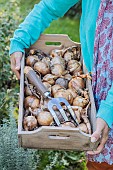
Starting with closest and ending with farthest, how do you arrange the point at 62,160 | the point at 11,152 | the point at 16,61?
A: the point at 16,61 < the point at 11,152 < the point at 62,160

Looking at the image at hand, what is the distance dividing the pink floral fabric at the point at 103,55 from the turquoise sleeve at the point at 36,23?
0.99 feet

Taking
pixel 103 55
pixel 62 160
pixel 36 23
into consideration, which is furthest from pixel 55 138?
pixel 62 160

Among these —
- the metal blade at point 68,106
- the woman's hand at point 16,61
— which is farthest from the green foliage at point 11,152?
the metal blade at point 68,106

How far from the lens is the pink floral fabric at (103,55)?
6.73 ft

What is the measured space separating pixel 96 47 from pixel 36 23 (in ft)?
1.25

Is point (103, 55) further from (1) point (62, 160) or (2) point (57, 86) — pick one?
(1) point (62, 160)

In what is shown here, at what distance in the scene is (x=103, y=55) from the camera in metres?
2.09

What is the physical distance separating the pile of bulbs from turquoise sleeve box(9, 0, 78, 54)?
7 cm

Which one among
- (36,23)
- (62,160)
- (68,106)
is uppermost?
(36,23)

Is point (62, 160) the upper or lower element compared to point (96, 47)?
lower

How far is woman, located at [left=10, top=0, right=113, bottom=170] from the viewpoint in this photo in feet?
6.29

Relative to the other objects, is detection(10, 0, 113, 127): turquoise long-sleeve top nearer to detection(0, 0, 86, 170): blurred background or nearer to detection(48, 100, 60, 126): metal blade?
detection(48, 100, 60, 126): metal blade

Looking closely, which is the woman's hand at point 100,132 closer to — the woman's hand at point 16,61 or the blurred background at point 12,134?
the woman's hand at point 16,61

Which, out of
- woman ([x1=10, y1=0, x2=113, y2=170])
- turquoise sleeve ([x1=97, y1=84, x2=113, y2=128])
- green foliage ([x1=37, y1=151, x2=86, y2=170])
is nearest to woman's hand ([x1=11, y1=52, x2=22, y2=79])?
woman ([x1=10, y1=0, x2=113, y2=170])
